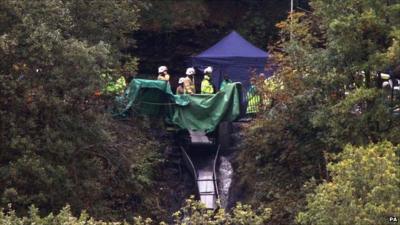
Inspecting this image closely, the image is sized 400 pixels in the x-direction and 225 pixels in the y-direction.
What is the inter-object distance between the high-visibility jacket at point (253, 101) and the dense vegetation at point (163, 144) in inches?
34.6

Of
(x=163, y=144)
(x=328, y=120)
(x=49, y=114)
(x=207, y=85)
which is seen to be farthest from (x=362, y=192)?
(x=207, y=85)

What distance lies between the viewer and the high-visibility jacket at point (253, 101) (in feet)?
67.2

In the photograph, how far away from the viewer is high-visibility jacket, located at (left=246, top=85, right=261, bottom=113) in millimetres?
20494

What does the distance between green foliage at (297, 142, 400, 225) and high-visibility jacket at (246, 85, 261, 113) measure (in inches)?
307

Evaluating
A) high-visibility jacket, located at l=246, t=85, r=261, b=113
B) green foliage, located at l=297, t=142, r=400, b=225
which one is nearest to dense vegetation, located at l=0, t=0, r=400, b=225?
green foliage, located at l=297, t=142, r=400, b=225

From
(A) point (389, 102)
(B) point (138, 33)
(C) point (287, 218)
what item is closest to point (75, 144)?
(C) point (287, 218)

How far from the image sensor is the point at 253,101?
20891mm

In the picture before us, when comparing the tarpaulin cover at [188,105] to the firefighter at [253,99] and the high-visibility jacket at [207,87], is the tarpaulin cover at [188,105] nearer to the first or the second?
the firefighter at [253,99]

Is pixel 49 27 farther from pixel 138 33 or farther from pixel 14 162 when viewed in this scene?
pixel 138 33

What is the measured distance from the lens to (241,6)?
107ft

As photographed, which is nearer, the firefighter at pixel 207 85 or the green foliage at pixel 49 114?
the green foliage at pixel 49 114

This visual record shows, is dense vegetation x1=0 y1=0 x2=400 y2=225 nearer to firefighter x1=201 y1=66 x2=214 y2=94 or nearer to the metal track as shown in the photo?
the metal track

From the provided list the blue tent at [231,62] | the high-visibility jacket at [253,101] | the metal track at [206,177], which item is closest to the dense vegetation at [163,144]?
the metal track at [206,177]

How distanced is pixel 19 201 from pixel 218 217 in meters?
4.15
